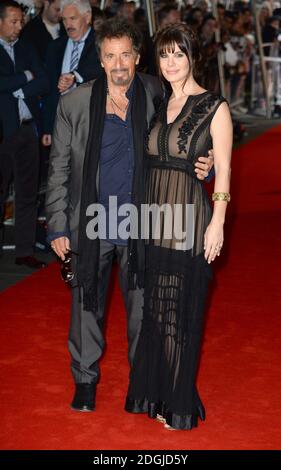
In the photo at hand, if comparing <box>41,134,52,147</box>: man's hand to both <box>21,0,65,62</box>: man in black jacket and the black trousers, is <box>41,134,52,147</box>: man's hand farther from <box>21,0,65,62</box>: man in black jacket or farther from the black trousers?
<box>21,0,65,62</box>: man in black jacket

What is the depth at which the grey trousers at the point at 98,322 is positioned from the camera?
4328 mm

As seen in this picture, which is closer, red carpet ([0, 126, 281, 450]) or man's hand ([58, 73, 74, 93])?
red carpet ([0, 126, 281, 450])

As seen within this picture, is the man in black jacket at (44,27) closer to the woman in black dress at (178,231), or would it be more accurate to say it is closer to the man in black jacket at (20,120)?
the man in black jacket at (20,120)

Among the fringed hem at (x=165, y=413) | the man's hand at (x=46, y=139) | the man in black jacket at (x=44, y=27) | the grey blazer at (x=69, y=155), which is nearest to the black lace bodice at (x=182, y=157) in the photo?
the grey blazer at (x=69, y=155)

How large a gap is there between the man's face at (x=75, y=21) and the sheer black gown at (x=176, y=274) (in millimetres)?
3304

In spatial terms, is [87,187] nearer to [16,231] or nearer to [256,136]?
[16,231]

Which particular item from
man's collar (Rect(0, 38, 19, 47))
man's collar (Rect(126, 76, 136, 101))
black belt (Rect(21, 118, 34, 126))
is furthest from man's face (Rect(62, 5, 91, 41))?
man's collar (Rect(126, 76, 136, 101))

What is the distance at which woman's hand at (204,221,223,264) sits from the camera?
3.96m

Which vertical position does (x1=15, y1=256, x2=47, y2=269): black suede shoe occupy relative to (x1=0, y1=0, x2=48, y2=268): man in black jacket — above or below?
below

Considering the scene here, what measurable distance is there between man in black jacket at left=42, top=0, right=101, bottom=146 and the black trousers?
400 mm

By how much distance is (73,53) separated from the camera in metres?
7.43

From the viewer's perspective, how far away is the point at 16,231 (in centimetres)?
753

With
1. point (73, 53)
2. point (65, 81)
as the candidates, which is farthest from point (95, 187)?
point (73, 53)
